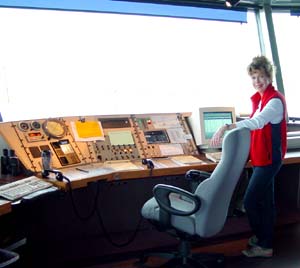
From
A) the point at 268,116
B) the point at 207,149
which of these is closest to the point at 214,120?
the point at 207,149

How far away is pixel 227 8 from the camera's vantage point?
13.6 ft

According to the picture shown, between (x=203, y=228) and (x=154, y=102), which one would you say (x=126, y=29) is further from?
(x=203, y=228)

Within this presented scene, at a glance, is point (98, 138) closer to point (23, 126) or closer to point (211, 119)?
point (23, 126)

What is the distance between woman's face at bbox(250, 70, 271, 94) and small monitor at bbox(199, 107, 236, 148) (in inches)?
23.5

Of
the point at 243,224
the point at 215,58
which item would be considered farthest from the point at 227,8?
the point at 243,224

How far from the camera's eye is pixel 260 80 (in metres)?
2.72

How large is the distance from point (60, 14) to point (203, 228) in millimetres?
2298

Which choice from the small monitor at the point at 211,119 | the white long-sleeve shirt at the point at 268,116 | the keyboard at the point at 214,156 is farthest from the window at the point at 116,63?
the white long-sleeve shirt at the point at 268,116

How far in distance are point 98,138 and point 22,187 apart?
36.5 inches

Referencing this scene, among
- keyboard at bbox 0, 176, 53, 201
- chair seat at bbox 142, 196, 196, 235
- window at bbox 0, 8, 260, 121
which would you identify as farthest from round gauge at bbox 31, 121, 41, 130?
chair seat at bbox 142, 196, 196, 235

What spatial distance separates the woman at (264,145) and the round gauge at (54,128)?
1253mm

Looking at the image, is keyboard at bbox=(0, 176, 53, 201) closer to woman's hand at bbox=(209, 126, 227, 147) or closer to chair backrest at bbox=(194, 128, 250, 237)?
chair backrest at bbox=(194, 128, 250, 237)

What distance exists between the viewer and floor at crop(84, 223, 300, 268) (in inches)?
109

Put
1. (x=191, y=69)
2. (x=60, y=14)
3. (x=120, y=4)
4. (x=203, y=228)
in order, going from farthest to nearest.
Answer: (x=191, y=69) → (x=120, y=4) → (x=60, y=14) → (x=203, y=228)
